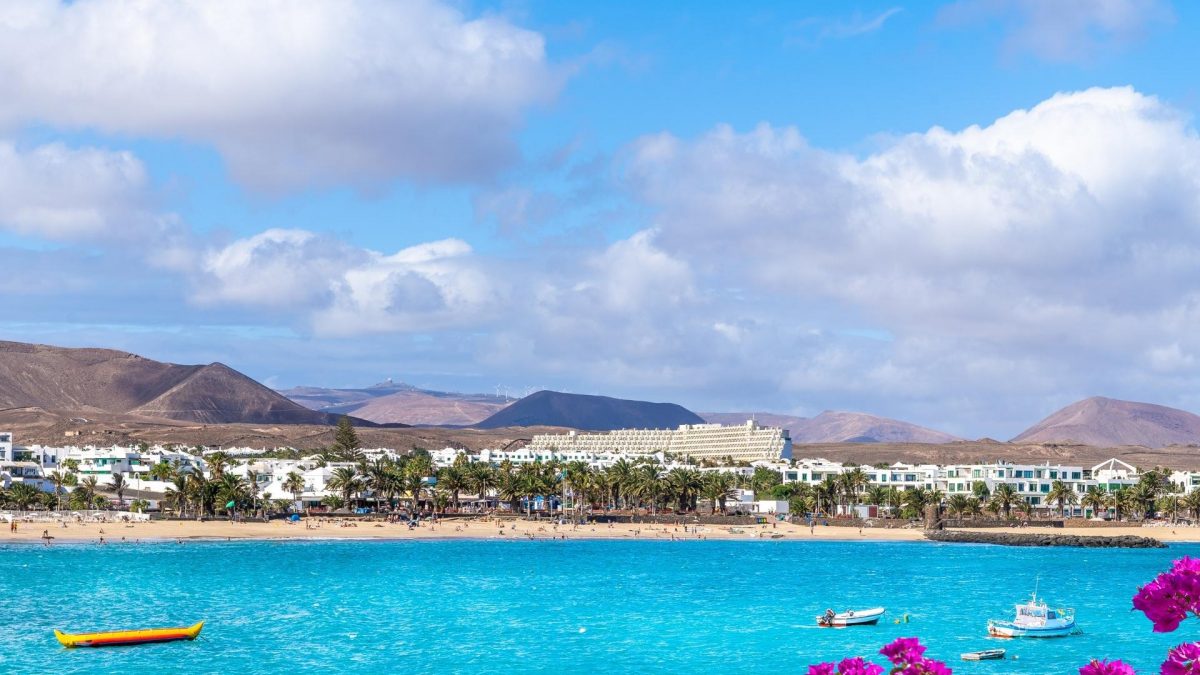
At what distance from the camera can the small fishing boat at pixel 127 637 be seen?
61062 mm

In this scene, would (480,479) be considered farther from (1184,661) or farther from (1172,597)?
(1172,597)

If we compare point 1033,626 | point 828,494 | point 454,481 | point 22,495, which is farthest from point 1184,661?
point 828,494

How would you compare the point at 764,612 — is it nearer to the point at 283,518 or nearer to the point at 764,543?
the point at 764,543

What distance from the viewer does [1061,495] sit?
609 feet

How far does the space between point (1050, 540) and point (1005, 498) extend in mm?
27862

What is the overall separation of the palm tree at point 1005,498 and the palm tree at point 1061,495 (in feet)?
16.9

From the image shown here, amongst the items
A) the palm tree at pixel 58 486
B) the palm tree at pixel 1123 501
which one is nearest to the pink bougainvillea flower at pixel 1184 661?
the palm tree at pixel 58 486

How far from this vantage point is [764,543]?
6132 inches

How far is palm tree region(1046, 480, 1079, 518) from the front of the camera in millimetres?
186250

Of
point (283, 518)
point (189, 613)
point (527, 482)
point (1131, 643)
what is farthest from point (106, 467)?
point (1131, 643)

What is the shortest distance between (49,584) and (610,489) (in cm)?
10197

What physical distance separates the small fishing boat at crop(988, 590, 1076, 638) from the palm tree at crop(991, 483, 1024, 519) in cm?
11386

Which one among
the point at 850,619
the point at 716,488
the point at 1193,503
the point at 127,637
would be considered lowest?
the point at 127,637

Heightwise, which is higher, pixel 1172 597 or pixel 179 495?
pixel 1172 597
